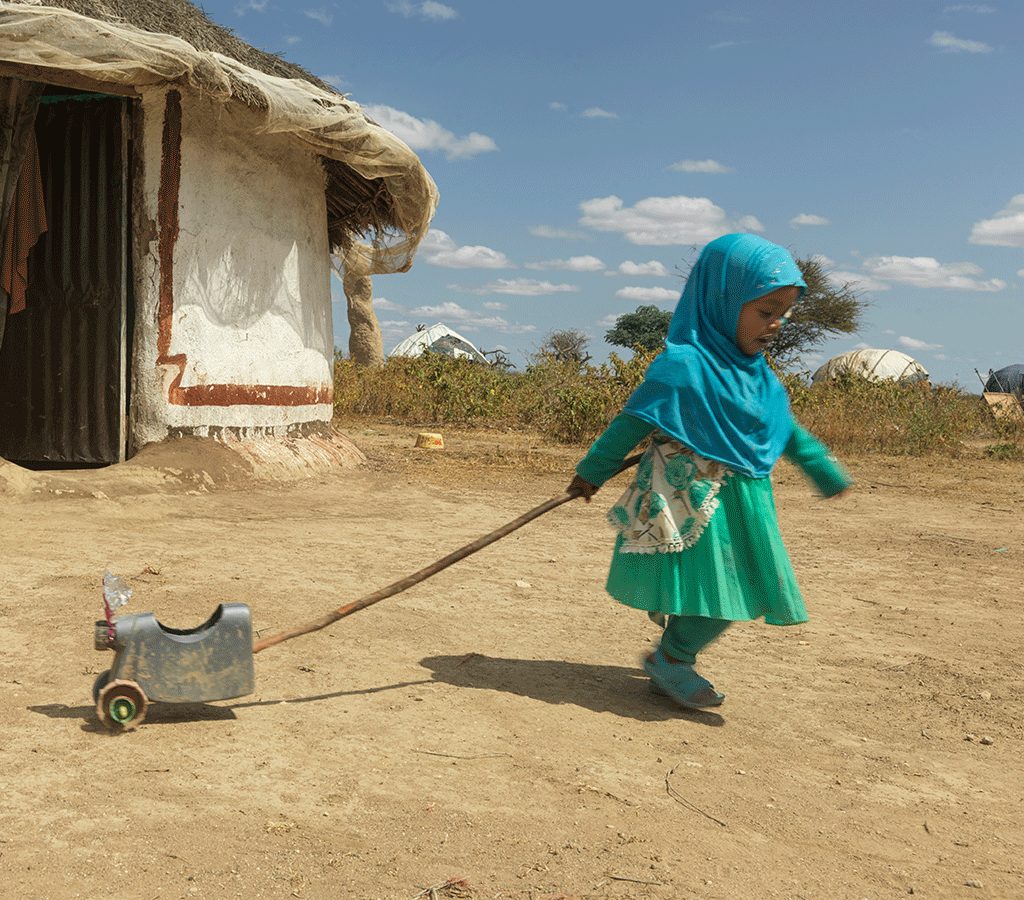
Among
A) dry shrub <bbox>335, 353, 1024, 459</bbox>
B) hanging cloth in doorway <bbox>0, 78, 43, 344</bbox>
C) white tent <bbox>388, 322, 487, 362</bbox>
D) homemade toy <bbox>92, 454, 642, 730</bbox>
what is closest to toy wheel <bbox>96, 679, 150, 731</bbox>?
homemade toy <bbox>92, 454, 642, 730</bbox>

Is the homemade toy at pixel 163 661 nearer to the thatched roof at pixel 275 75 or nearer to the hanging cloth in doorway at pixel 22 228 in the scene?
the thatched roof at pixel 275 75

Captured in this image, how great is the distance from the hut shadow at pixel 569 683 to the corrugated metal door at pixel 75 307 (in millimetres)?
3929

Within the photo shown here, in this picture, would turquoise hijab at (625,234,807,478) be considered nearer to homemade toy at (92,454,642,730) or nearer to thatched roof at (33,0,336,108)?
homemade toy at (92,454,642,730)

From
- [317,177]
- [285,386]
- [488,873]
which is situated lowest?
[488,873]

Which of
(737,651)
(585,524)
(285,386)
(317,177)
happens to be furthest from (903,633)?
(317,177)

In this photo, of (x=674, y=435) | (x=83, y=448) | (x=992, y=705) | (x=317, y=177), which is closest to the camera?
(x=674, y=435)

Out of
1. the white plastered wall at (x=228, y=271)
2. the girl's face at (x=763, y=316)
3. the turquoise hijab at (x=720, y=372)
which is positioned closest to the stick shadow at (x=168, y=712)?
the turquoise hijab at (x=720, y=372)

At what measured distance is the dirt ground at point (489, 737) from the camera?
2.03 metres

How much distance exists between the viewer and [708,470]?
302 cm

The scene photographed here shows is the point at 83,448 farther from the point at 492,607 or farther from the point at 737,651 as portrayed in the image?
the point at 737,651

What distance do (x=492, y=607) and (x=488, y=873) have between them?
2223 millimetres

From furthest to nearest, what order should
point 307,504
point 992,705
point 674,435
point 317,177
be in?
point 317,177 → point 307,504 → point 992,705 → point 674,435

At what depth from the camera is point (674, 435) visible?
9.70ft

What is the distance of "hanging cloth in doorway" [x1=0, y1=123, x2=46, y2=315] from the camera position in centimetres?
Answer: 656
